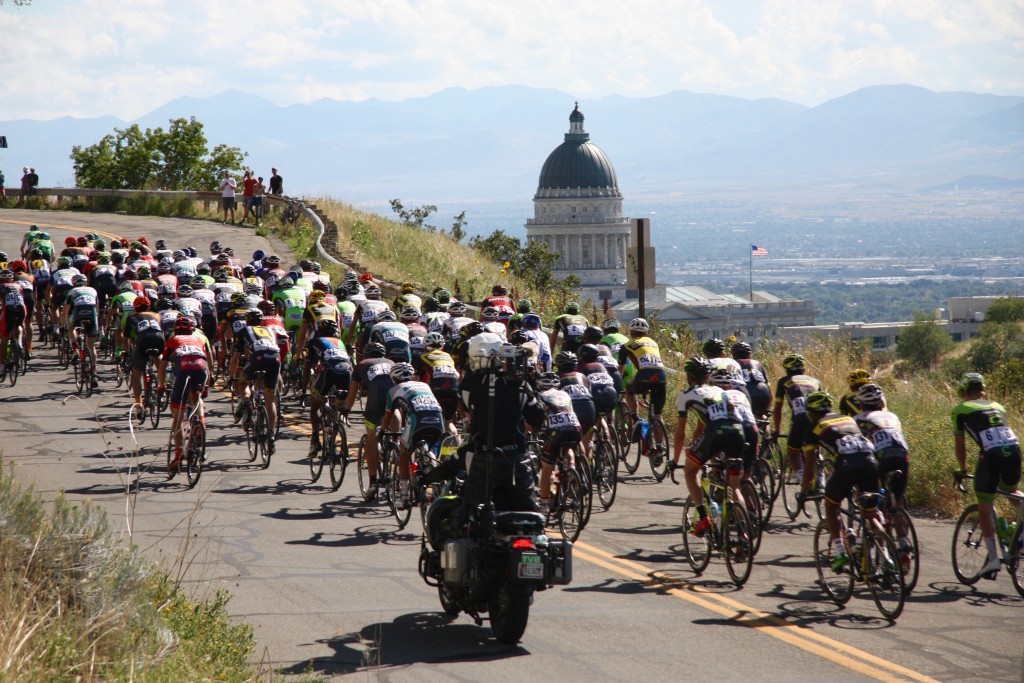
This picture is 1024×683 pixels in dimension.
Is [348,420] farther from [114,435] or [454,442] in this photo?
[454,442]

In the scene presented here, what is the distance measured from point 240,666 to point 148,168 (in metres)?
74.8

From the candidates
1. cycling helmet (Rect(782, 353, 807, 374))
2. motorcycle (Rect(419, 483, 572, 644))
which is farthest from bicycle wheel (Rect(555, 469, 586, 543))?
motorcycle (Rect(419, 483, 572, 644))

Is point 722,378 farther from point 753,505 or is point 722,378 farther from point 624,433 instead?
point 624,433

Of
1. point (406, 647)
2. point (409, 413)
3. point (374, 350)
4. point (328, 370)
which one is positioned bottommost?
point (406, 647)

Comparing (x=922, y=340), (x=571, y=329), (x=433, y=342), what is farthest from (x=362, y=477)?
(x=922, y=340)

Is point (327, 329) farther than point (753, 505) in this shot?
Yes

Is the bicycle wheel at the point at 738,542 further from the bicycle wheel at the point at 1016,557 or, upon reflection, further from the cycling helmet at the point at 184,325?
the cycling helmet at the point at 184,325

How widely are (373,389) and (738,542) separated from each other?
4.16 metres

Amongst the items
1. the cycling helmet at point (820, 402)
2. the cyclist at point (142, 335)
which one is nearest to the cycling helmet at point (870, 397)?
the cycling helmet at point (820, 402)

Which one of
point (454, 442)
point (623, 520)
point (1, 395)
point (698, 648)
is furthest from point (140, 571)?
point (1, 395)

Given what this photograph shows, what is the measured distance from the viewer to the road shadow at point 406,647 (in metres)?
9.12

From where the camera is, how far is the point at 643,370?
16125 mm

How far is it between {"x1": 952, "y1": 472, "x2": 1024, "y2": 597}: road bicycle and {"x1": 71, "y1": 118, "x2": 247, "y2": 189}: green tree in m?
70.6

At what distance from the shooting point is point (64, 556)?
8.75 m
